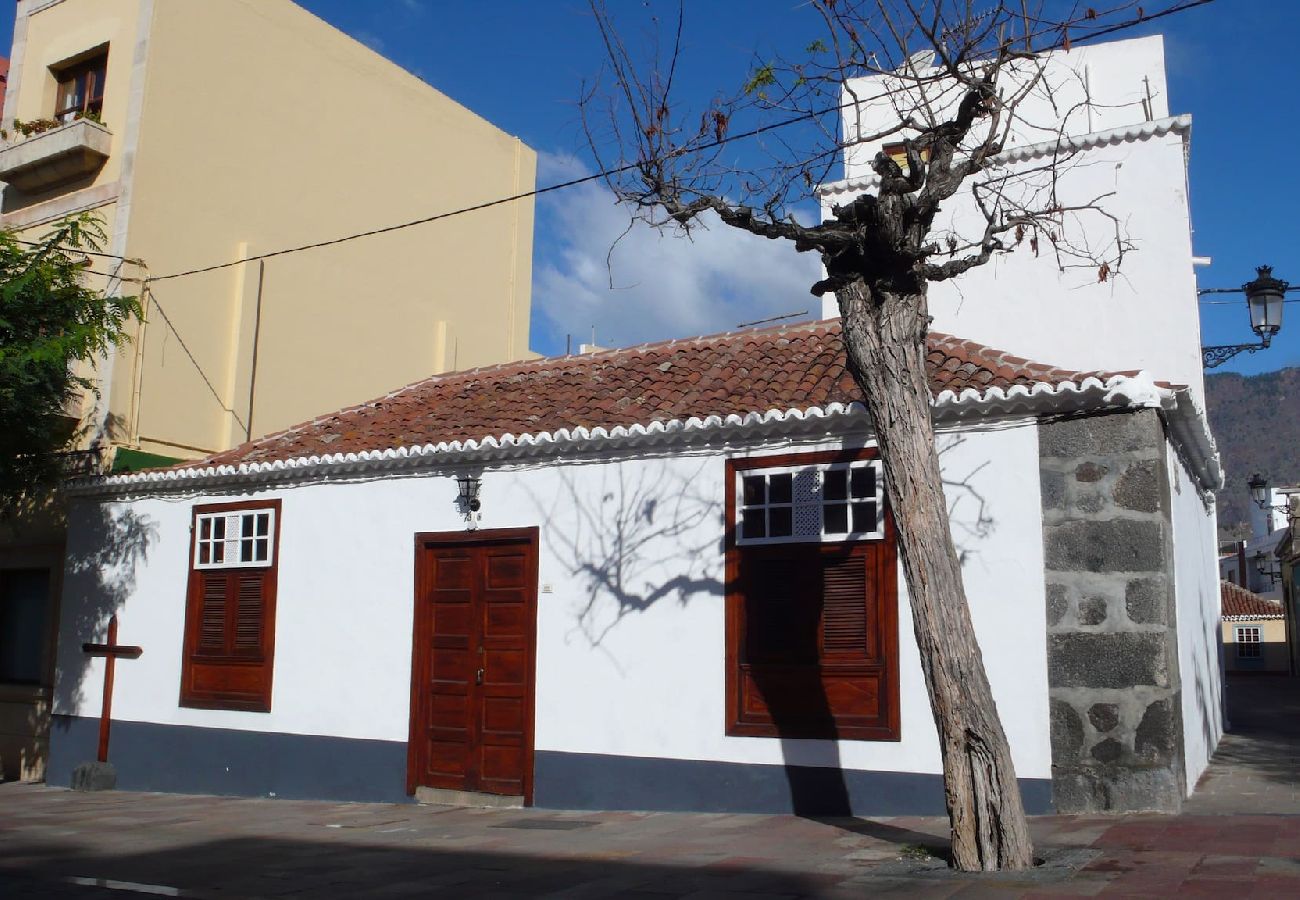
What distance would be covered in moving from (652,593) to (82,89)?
35.7 feet

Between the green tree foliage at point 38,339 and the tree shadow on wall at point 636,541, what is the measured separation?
16.3 ft

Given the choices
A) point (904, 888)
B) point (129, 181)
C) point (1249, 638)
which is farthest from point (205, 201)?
point (1249, 638)

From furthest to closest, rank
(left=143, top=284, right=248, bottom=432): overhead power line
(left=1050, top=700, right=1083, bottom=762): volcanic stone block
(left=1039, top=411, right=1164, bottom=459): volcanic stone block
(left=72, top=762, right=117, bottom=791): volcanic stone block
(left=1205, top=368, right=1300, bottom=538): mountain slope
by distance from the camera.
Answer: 1. (left=1205, top=368, right=1300, bottom=538): mountain slope
2. (left=143, top=284, right=248, bottom=432): overhead power line
3. (left=72, top=762, right=117, bottom=791): volcanic stone block
4. (left=1039, top=411, right=1164, bottom=459): volcanic stone block
5. (left=1050, top=700, right=1083, bottom=762): volcanic stone block

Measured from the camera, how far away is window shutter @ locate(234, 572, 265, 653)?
1113 cm

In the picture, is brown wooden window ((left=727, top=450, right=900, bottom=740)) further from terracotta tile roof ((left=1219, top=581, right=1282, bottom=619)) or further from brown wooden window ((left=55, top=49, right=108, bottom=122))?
terracotta tile roof ((left=1219, top=581, right=1282, bottom=619))

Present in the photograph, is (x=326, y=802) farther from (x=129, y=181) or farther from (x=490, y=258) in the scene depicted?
(x=490, y=258)

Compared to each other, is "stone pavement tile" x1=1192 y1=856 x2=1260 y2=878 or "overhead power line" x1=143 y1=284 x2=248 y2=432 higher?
"overhead power line" x1=143 y1=284 x2=248 y2=432

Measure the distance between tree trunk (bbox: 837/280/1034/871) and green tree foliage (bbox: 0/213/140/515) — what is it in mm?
7828

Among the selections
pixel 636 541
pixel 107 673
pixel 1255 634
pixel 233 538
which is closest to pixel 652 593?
pixel 636 541

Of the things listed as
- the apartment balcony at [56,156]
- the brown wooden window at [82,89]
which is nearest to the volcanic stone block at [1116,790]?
the apartment balcony at [56,156]

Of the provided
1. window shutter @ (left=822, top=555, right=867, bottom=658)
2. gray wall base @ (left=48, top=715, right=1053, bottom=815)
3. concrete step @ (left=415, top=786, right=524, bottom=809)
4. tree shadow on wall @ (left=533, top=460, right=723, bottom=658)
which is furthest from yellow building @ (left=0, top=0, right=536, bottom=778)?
window shutter @ (left=822, top=555, right=867, bottom=658)

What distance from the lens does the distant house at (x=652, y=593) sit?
25.0 ft

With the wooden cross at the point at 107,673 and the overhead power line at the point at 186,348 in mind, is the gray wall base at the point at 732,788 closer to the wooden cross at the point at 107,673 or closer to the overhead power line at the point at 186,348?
the wooden cross at the point at 107,673

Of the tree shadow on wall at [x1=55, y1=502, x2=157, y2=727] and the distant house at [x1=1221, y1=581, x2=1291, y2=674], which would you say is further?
the distant house at [x1=1221, y1=581, x2=1291, y2=674]
